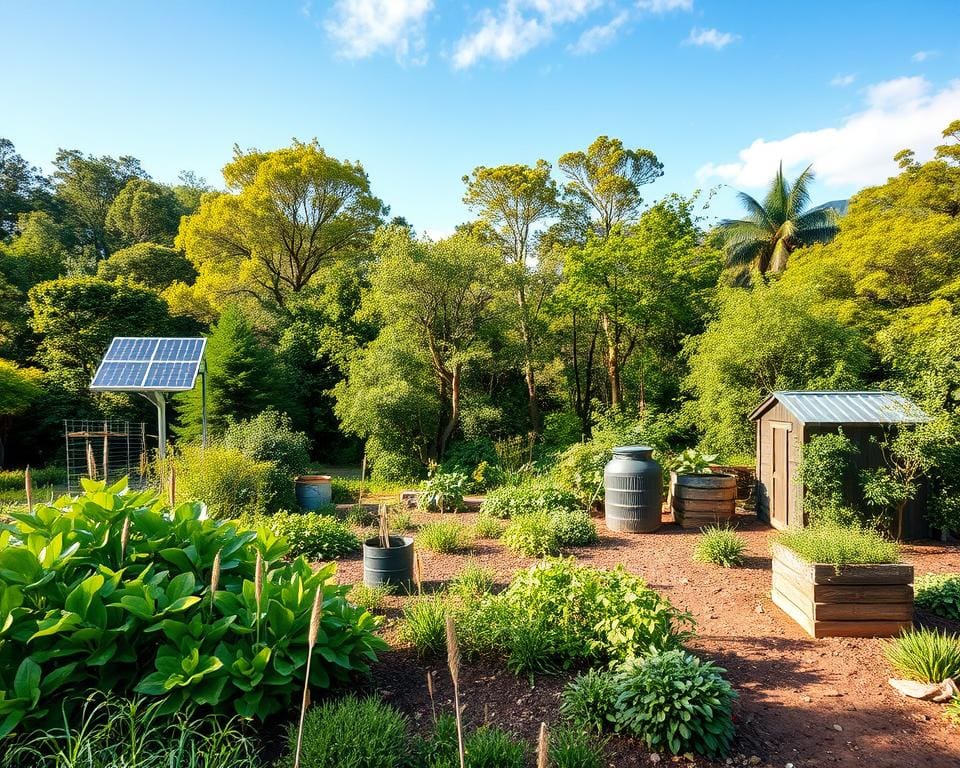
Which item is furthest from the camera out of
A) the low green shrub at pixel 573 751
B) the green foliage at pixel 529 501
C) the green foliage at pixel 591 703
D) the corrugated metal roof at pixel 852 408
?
the green foliage at pixel 529 501

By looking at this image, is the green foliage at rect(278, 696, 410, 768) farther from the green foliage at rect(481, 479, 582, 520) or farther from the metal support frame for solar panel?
the metal support frame for solar panel

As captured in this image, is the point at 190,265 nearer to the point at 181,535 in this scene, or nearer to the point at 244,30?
the point at 244,30

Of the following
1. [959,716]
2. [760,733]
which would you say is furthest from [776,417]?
[760,733]

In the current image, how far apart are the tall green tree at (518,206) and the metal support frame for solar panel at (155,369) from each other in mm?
8435

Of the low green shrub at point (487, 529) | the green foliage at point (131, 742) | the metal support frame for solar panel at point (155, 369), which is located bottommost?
the low green shrub at point (487, 529)

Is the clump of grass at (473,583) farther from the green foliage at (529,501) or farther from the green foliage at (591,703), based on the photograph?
A: the green foliage at (529,501)

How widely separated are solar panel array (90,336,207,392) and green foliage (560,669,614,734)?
9618 millimetres

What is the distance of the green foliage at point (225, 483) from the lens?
7145 mm

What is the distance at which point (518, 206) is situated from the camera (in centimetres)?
1748

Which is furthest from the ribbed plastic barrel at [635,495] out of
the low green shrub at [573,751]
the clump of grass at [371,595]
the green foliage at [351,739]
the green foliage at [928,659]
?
the green foliage at [351,739]

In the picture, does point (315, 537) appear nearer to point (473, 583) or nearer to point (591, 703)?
point (473, 583)

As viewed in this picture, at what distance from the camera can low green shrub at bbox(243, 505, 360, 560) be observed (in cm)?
616

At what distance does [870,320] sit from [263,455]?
40.5ft

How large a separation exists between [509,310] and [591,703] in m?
11.7
